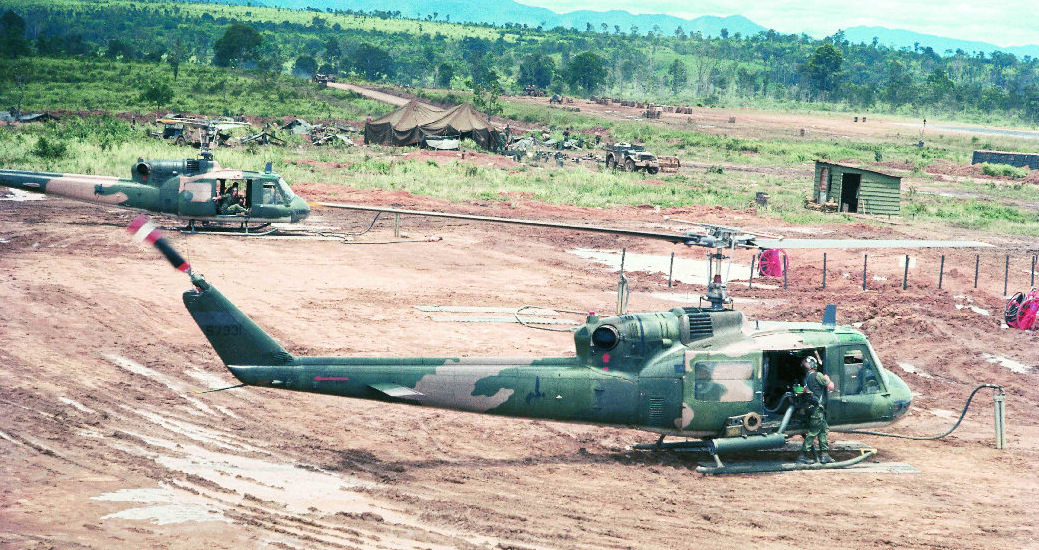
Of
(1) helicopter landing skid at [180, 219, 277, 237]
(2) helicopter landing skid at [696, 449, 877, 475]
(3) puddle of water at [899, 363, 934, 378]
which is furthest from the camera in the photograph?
(1) helicopter landing skid at [180, 219, 277, 237]

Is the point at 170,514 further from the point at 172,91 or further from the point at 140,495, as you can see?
the point at 172,91

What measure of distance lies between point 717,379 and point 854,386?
1898 millimetres

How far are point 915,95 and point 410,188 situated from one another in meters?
122

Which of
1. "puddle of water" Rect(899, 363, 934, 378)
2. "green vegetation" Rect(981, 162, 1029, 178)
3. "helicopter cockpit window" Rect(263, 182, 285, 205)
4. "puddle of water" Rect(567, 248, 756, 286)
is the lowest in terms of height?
"puddle of water" Rect(899, 363, 934, 378)

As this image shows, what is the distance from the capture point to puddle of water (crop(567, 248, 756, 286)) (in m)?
25.8

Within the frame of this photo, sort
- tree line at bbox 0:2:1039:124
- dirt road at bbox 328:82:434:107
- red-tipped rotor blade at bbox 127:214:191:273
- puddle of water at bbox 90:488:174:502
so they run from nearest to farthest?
red-tipped rotor blade at bbox 127:214:191:273 < puddle of water at bbox 90:488:174:502 < dirt road at bbox 328:82:434:107 < tree line at bbox 0:2:1039:124

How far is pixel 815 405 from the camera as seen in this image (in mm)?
12258

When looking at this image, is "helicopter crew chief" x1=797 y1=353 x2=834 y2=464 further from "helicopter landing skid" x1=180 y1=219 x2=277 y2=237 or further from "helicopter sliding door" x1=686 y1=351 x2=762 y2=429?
"helicopter landing skid" x1=180 y1=219 x2=277 y2=237

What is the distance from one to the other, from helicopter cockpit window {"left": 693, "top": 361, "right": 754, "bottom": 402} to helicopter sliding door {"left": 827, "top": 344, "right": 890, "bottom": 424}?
49.8 inches

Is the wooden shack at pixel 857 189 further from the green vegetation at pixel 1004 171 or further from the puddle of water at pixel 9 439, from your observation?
the puddle of water at pixel 9 439

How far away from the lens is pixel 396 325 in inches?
757

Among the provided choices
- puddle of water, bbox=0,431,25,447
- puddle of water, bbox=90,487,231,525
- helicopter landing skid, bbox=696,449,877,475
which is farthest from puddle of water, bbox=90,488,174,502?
helicopter landing skid, bbox=696,449,877,475

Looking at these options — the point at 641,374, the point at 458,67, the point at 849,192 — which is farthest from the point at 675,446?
the point at 458,67

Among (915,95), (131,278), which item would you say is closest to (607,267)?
(131,278)
